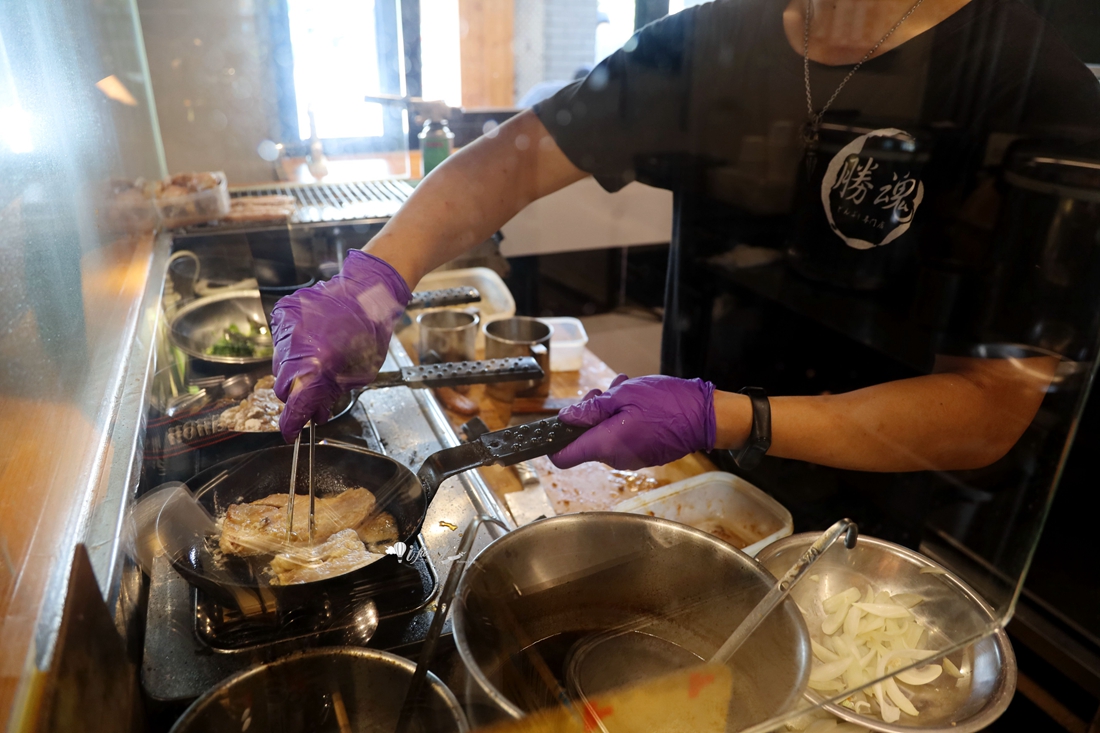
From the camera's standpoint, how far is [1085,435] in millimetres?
1813

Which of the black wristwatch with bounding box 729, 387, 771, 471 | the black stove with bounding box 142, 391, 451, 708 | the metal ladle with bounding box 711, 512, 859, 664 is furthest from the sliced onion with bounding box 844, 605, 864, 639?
the black stove with bounding box 142, 391, 451, 708

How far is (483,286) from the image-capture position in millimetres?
2400

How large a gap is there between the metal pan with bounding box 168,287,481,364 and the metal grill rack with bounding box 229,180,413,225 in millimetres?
499

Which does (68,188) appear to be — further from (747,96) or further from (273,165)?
(273,165)

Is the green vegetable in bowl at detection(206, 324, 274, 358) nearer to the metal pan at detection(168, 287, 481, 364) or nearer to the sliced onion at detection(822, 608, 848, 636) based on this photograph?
the metal pan at detection(168, 287, 481, 364)

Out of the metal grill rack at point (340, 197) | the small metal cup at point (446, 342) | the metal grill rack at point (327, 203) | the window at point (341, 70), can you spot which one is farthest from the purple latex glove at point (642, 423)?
the metal grill rack at point (340, 197)

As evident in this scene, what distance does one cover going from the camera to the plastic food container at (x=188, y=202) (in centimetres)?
234

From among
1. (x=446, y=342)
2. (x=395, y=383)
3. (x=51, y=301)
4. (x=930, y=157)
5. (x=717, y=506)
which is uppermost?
(x=930, y=157)

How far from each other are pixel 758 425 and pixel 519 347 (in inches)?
33.1

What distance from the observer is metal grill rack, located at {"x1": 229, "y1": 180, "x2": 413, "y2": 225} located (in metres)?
2.36

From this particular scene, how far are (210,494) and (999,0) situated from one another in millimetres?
1243

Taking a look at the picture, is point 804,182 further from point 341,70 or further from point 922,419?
point 341,70

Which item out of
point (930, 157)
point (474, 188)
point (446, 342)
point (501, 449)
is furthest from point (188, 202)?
point (930, 157)

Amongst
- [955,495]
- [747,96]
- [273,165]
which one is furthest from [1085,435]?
[273,165]
